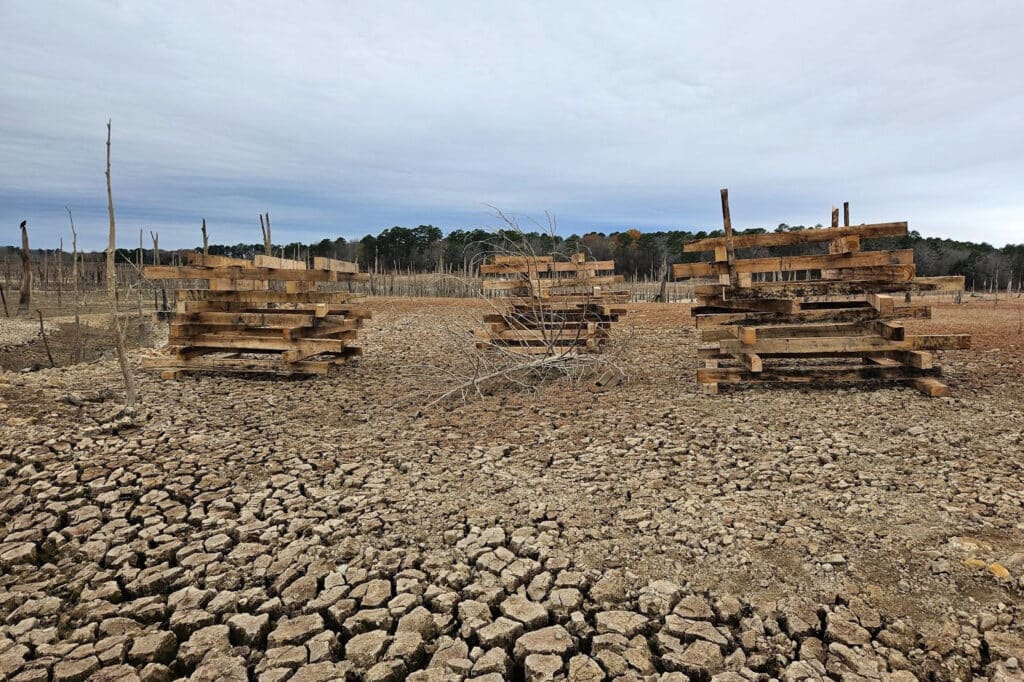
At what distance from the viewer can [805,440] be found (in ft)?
16.7

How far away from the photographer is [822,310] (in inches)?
278

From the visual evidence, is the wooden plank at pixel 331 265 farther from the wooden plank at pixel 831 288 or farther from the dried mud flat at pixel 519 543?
the wooden plank at pixel 831 288

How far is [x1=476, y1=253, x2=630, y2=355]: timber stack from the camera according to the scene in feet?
29.6

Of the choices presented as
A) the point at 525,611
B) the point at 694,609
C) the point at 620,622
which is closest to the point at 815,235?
the point at 694,609

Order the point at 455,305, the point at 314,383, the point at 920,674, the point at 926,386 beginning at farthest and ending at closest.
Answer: the point at 455,305 → the point at 314,383 → the point at 926,386 → the point at 920,674

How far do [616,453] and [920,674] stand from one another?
273 cm

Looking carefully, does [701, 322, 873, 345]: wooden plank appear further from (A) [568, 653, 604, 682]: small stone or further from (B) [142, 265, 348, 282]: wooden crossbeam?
(B) [142, 265, 348, 282]: wooden crossbeam

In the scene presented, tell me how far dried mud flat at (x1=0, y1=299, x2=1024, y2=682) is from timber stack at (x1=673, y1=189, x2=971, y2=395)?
0.73m

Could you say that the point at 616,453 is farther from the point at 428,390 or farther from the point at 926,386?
the point at 926,386

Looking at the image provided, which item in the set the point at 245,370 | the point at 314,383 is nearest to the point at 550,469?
the point at 314,383

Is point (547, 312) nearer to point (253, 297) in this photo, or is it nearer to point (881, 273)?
point (253, 297)

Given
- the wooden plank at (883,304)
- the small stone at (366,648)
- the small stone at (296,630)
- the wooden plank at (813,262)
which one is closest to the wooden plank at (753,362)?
the wooden plank at (813,262)

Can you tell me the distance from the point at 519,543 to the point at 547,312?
645 centimetres

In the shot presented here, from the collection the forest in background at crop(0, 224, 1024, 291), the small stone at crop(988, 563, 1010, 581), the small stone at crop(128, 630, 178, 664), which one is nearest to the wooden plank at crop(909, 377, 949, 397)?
the small stone at crop(988, 563, 1010, 581)
